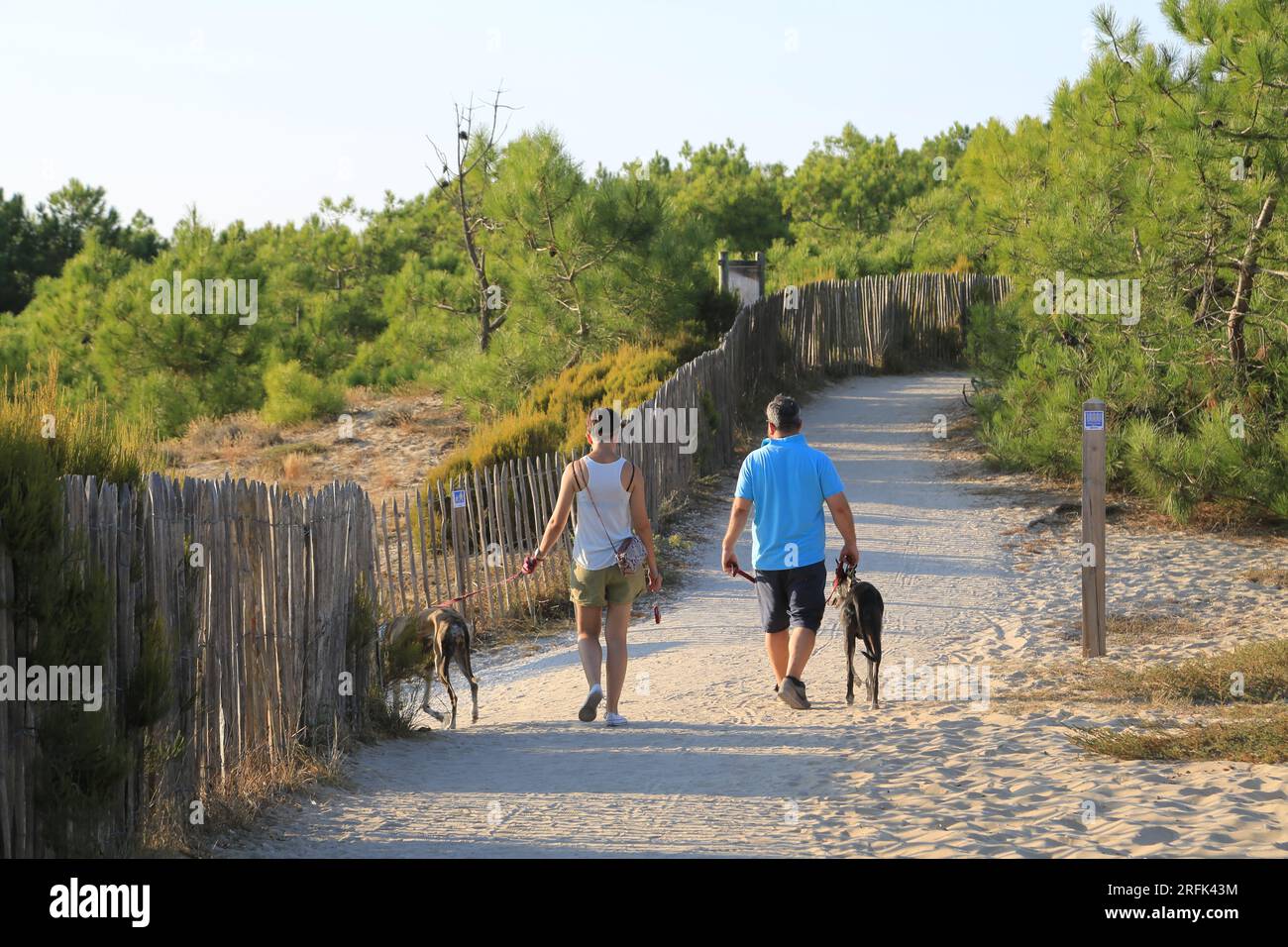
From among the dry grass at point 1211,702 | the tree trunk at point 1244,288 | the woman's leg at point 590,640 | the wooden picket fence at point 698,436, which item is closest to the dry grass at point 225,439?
the wooden picket fence at point 698,436

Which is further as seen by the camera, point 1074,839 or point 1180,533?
point 1180,533

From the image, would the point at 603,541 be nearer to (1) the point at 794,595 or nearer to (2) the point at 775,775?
(1) the point at 794,595

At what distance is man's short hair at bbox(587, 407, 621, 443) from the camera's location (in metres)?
7.02

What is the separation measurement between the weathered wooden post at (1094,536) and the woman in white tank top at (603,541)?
3.20m

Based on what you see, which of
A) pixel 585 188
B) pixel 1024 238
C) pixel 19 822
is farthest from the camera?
pixel 585 188

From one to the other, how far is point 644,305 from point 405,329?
7.40 m

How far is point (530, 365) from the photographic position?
19125 mm

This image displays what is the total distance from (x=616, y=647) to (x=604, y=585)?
340 millimetres

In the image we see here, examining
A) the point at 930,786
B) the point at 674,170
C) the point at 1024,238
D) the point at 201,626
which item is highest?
the point at 674,170

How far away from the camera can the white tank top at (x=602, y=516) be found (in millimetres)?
6996

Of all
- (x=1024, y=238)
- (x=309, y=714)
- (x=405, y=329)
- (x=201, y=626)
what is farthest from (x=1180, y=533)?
(x=405, y=329)

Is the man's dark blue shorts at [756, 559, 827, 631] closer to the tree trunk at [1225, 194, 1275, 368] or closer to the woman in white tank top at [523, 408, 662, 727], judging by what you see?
the woman in white tank top at [523, 408, 662, 727]

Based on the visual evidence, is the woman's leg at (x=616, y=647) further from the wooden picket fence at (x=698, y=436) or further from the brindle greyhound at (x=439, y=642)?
the wooden picket fence at (x=698, y=436)
